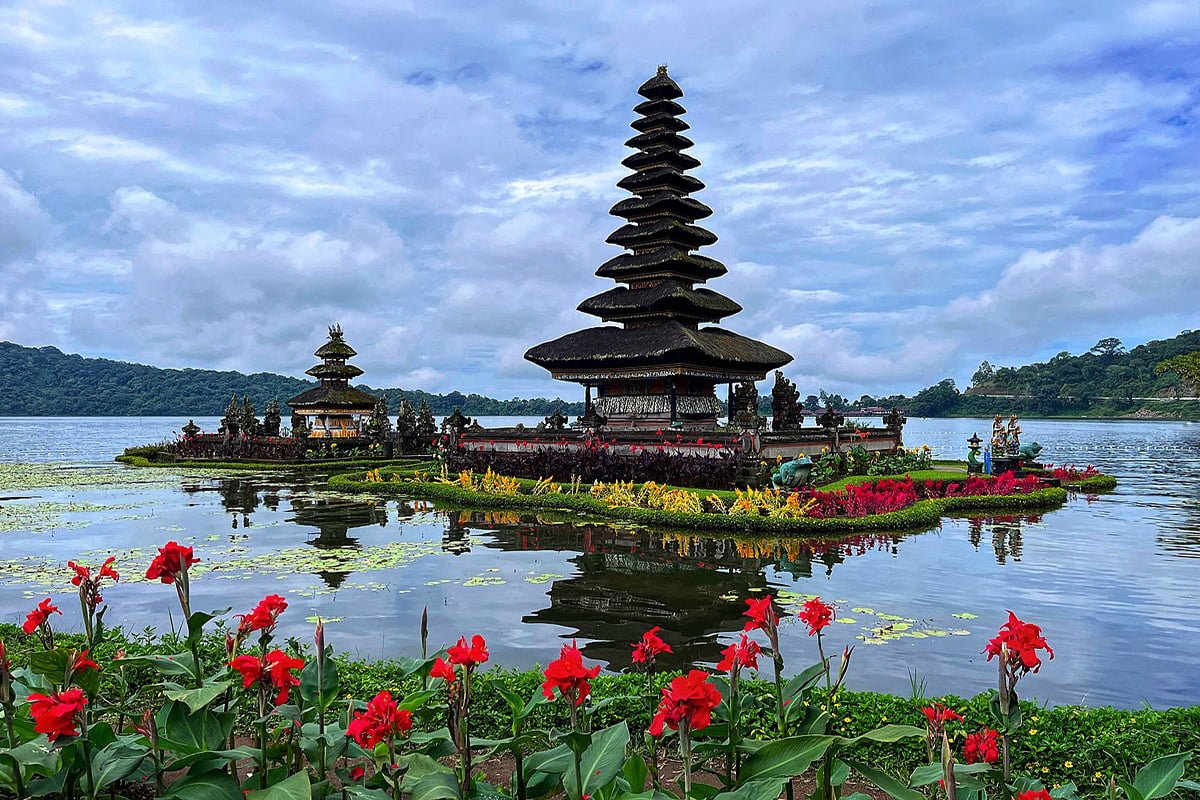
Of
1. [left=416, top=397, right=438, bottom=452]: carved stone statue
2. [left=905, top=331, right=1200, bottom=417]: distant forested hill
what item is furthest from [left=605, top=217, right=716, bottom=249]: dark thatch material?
[left=905, top=331, right=1200, bottom=417]: distant forested hill

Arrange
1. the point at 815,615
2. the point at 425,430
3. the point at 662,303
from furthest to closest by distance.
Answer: the point at 425,430 → the point at 662,303 → the point at 815,615

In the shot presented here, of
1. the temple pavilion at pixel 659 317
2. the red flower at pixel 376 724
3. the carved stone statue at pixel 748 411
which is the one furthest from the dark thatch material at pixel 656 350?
the red flower at pixel 376 724

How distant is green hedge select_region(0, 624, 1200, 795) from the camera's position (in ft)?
15.3

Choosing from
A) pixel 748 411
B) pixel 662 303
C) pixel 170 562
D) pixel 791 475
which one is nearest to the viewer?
pixel 170 562

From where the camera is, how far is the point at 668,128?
34.4 metres

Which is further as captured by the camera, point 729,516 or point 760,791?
point 729,516

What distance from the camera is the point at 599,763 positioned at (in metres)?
3.01

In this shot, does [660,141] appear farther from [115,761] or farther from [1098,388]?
[1098,388]

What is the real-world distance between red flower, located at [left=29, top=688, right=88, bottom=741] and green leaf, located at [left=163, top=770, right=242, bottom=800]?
1.63 feet

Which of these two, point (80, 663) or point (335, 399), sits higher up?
point (335, 399)

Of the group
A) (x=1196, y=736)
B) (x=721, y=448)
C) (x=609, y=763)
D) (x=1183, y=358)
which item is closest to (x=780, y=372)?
(x=721, y=448)

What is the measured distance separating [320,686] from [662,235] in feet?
98.9

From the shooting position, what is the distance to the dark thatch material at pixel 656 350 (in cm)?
2850

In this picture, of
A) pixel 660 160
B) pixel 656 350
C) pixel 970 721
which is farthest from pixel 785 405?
pixel 970 721
